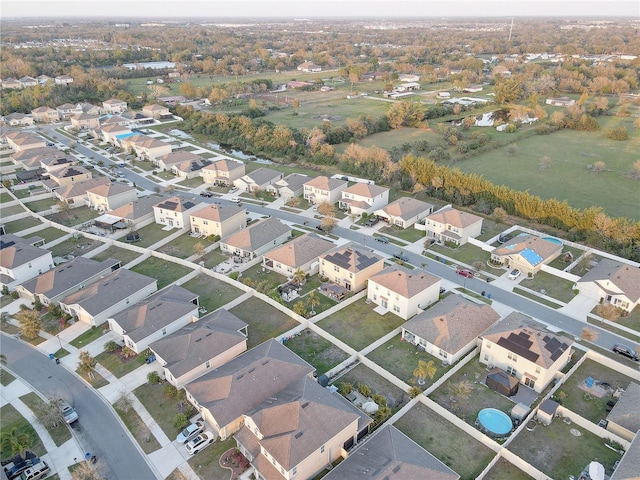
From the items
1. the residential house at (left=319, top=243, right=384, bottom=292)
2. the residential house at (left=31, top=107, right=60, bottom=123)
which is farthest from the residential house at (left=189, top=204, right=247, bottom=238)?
the residential house at (left=31, top=107, right=60, bottom=123)

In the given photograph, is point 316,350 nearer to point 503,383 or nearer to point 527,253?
point 503,383

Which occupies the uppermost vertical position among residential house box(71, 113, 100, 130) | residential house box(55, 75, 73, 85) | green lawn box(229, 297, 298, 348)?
residential house box(55, 75, 73, 85)

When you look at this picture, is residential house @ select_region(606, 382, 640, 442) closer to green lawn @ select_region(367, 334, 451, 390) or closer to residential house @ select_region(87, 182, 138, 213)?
green lawn @ select_region(367, 334, 451, 390)

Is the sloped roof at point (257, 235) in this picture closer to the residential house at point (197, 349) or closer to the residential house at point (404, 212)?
the residential house at point (404, 212)

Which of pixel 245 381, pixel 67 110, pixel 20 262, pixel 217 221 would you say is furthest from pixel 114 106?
pixel 245 381

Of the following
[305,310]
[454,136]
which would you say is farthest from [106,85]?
[305,310]

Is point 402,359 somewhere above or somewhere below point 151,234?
below
